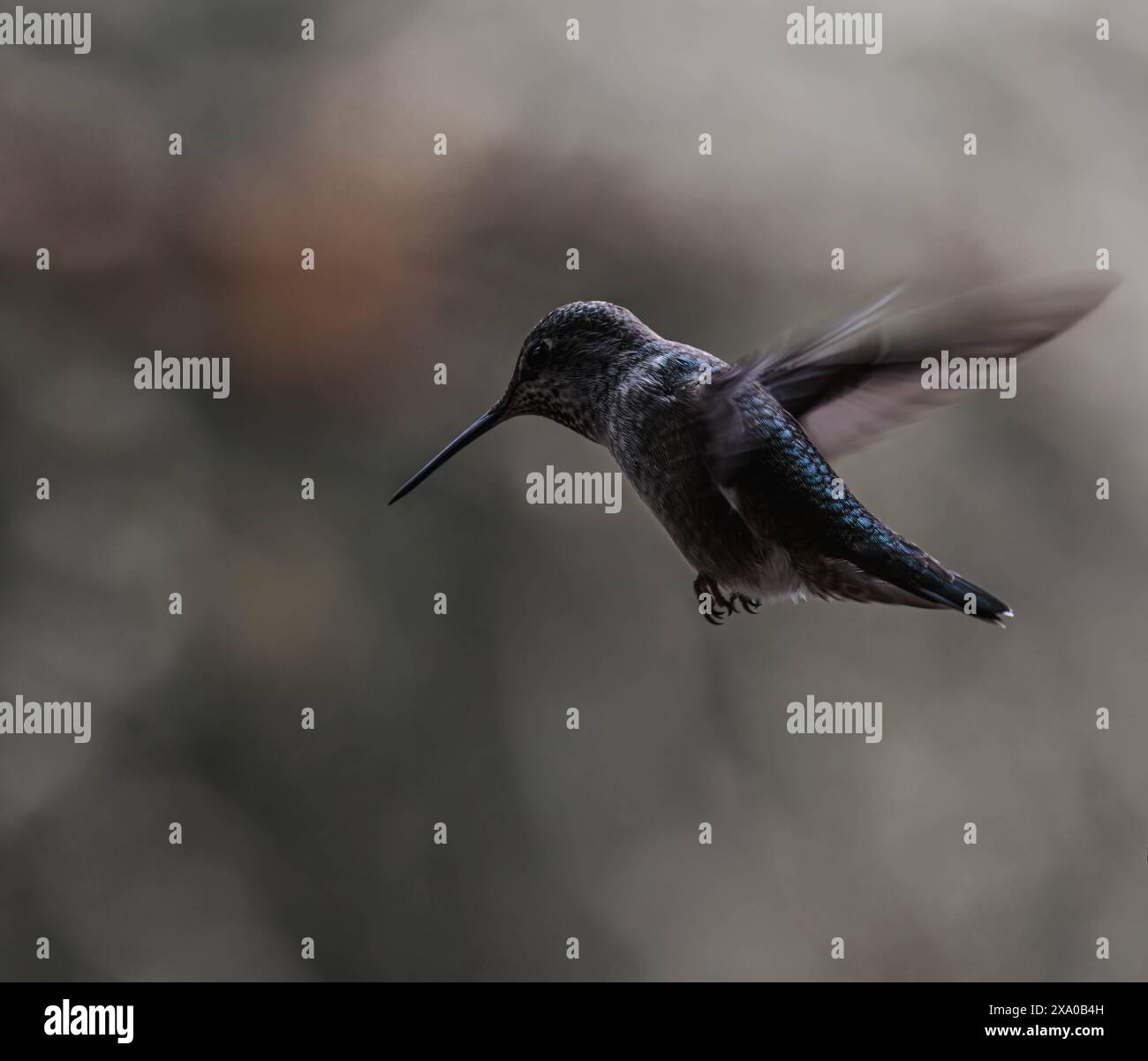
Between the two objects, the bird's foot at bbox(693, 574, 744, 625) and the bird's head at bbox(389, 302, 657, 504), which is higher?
the bird's head at bbox(389, 302, 657, 504)

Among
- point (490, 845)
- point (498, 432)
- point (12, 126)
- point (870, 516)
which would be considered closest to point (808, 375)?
point (870, 516)

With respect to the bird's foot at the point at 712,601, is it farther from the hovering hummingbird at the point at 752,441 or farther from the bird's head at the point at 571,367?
the bird's head at the point at 571,367

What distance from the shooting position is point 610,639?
8.71ft

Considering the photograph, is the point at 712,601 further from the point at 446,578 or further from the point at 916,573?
the point at 446,578

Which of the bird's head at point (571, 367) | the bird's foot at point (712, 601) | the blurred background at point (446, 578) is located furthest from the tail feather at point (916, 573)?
the blurred background at point (446, 578)

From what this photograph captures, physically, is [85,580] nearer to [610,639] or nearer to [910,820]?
[610,639]

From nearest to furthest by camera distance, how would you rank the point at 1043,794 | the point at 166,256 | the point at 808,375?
the point at 808,375 < the point at 1043,794 < the point at 166,256

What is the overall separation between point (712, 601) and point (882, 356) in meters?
0.28

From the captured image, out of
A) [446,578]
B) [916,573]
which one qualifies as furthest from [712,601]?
[446,578]

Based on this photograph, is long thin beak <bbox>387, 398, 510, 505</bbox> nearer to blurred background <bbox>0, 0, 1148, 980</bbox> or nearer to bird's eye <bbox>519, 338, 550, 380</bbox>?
bird's eye <bbox>519, 338, 550, 380</bbox>

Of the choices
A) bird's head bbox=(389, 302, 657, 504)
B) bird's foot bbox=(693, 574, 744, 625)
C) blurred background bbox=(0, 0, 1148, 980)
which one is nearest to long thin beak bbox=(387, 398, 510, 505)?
bird's head bbox=(389, 302, 657, 504)

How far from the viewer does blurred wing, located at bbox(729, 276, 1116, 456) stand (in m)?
0.78

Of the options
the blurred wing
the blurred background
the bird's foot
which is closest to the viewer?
the blurred wing

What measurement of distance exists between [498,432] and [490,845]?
87 cm
